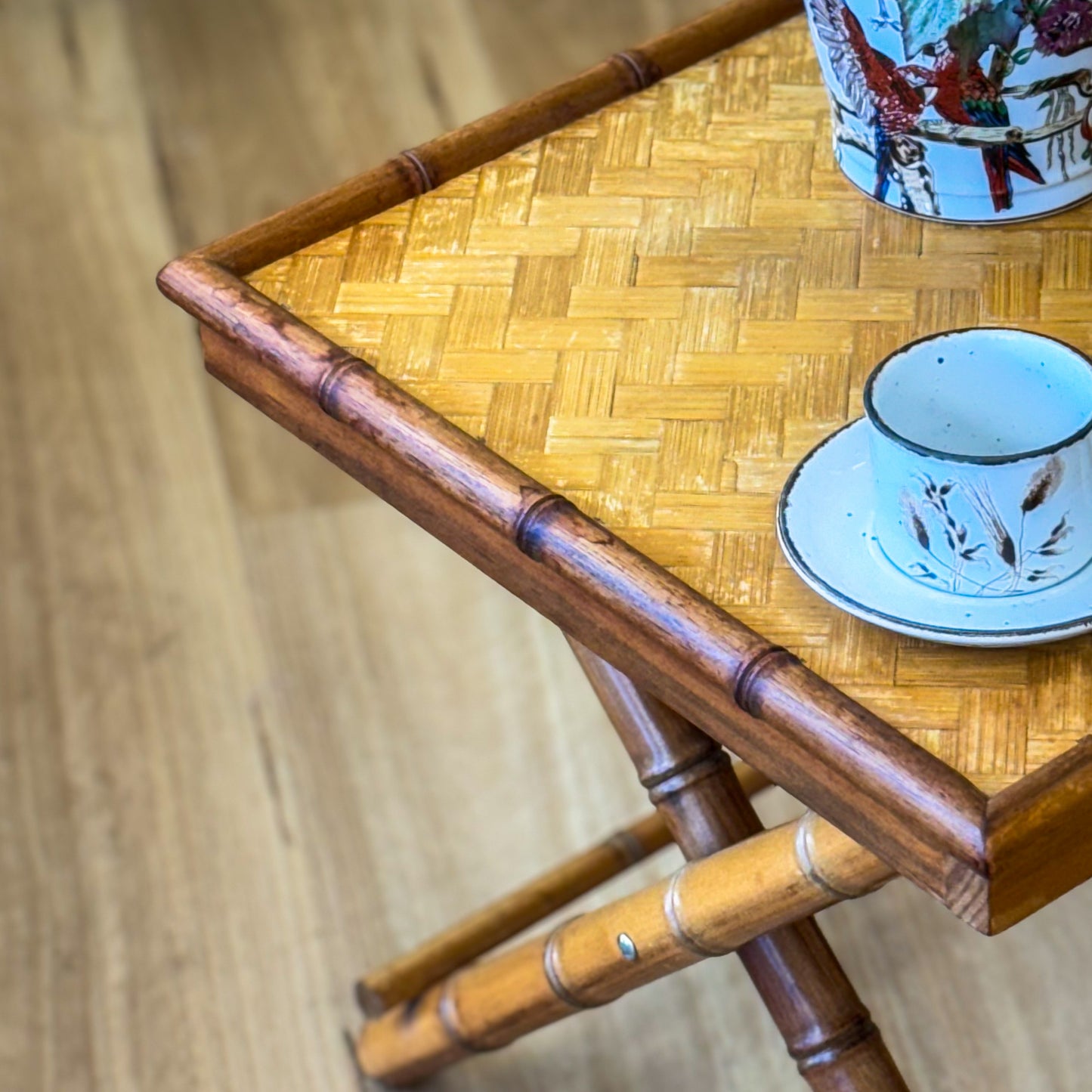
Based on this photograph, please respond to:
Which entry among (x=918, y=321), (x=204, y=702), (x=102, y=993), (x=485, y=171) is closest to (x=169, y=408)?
(x=204, y=702)

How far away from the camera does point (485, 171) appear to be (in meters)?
0.76

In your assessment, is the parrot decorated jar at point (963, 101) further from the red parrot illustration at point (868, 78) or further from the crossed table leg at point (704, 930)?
the crossed table leg at point (704, 930)

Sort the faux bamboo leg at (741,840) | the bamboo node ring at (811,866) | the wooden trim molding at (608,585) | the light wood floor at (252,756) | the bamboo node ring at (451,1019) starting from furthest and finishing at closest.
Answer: the light wood floor at (252,756) < the bamboo node ring at (451,1019) < the faux bamboo leg at (741,840) < the bamboo node ring at (811,866) < the wooden trim molding at (608,585)

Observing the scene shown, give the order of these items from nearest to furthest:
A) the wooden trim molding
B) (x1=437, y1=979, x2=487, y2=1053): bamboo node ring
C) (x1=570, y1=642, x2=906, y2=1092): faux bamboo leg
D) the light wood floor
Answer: the wooden trim molding < (x1=570, y1=642, x2=906, y2=1092): faux bamboo leg < (x1=437, y1=979, x2=487, y2=1053): bamboo node ring < the light wood floor

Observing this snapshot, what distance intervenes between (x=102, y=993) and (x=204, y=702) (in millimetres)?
228

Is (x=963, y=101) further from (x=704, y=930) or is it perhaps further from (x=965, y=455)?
(x=704, y=930)

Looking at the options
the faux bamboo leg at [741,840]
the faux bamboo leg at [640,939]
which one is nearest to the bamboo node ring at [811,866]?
the faux bamboo leg at [640,939]

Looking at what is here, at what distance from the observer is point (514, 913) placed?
96 centimetres

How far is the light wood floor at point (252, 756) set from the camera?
39.3 inches

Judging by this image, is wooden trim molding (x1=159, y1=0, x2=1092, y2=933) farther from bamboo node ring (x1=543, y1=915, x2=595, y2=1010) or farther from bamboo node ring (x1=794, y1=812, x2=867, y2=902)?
bamboo node ring (x1=543, y1=915, x2=595, y2=1010)

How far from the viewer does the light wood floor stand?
998 mm

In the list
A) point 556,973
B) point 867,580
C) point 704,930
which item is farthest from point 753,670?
point 556,973

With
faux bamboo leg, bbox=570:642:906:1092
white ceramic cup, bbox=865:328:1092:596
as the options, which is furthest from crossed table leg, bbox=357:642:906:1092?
white ceramic cup, bbox=865:328:1092:596

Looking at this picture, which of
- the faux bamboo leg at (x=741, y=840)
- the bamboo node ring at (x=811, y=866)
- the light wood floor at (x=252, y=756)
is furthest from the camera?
the light wood floor at (x=252, y=756)
